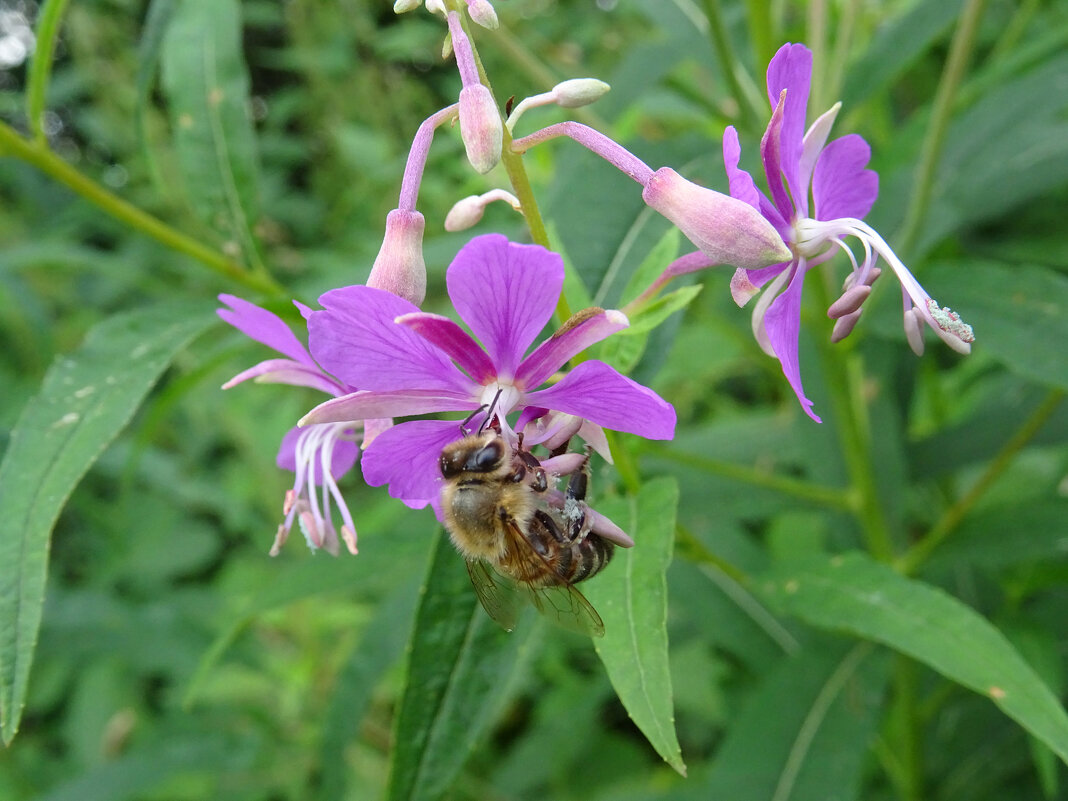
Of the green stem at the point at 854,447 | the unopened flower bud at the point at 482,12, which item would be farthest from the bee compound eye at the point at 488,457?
the green stem at the point at 854,447

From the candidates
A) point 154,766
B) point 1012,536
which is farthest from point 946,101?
point 154,766

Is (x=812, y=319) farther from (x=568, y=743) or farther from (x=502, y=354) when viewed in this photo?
(x=568, y=743)

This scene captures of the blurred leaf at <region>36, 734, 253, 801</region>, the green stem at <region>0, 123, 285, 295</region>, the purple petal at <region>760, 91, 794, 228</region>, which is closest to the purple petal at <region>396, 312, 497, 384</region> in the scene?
the purple petal at <region>760, 91, 794, 228</region>

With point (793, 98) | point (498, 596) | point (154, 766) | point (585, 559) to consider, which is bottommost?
point (154, 766)

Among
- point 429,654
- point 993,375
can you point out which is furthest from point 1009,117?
point 429,654

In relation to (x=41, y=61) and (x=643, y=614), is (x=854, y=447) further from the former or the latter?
(x=41, y=61)
